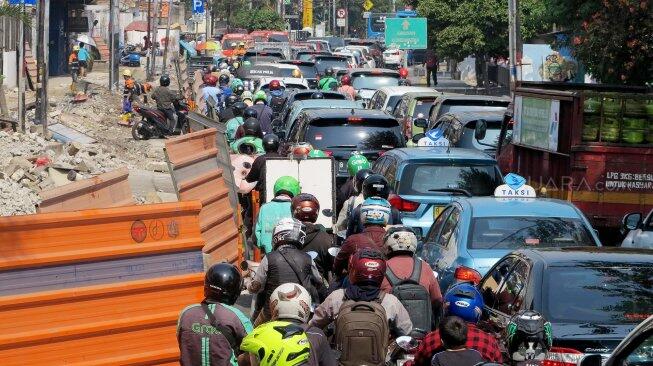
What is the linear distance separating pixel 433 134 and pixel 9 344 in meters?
11.5

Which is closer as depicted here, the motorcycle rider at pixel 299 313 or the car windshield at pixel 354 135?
the motorcycle rider at pixel 299 313

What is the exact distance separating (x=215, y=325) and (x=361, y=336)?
0.79m

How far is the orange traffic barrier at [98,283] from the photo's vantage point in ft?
26.9

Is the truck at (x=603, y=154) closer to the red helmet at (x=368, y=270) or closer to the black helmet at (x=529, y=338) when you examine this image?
the red helmet at (x=368, y=270)

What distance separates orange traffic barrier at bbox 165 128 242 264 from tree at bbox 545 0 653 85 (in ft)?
28.1

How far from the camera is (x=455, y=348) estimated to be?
669cm

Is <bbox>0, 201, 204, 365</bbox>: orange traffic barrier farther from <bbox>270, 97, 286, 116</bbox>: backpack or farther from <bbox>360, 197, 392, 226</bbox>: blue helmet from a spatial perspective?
<bbox>270, 97, 286, 116</bbox>: backpack

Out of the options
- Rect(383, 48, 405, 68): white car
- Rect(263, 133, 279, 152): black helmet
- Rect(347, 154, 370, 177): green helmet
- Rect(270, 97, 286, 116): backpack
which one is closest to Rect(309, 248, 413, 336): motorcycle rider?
Rect(347, 154, 370, 177): green helmet

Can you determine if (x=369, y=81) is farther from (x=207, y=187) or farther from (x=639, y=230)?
(x=207, y=187)

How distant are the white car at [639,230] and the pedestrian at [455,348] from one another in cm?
736

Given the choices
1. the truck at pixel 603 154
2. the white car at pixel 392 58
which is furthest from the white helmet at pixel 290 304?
the white car at pixel 392 58

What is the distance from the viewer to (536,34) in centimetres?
5072

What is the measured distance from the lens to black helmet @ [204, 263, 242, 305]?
7.24 m

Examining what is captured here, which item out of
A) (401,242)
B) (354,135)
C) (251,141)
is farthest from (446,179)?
(401,242)
